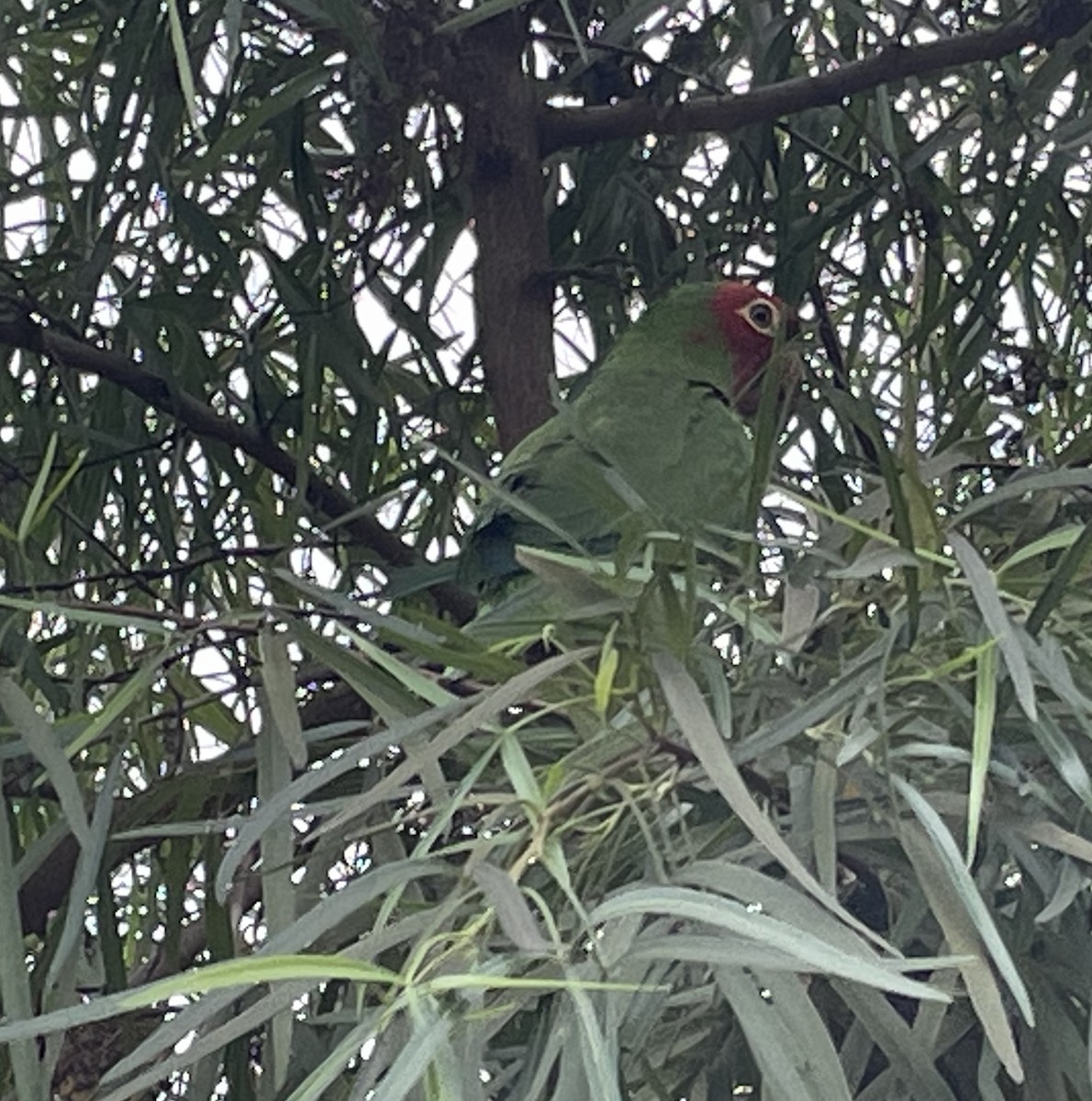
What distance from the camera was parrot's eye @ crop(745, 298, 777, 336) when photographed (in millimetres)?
1016

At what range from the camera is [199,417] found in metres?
0.71

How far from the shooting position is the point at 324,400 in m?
0.91

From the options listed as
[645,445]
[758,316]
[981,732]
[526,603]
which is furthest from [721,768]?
[758,316]

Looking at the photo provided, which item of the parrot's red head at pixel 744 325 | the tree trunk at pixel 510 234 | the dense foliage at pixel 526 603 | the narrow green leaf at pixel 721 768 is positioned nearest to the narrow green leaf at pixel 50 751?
the dense foliage at pixel 526 603

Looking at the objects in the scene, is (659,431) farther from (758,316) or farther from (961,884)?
(961,884)

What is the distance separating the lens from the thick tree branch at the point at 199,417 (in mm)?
680

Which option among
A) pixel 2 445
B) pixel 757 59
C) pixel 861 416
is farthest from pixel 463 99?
pixel 861 416

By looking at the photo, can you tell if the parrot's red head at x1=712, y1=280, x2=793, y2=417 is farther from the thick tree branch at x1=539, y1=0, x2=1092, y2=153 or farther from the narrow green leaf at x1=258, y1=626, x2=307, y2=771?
the narrow green leaf at x1=258, y1=626, x2=307, y2=771

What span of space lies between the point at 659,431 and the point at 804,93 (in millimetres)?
221

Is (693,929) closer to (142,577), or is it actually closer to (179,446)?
(142,577)

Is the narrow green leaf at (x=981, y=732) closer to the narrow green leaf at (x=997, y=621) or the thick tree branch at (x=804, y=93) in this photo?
the narrow green leaf at (x=997, y=621)

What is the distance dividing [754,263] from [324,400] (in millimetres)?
239

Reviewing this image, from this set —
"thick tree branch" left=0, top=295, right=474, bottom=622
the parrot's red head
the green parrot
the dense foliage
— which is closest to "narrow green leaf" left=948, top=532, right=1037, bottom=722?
the dense foliage

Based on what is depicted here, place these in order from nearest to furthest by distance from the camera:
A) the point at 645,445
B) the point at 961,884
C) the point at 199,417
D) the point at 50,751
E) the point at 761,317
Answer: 1. the point at 961,884
2. the point at 50,751
3. the point at 199,417
4. the point at 645,445
5. the point at 761,317
